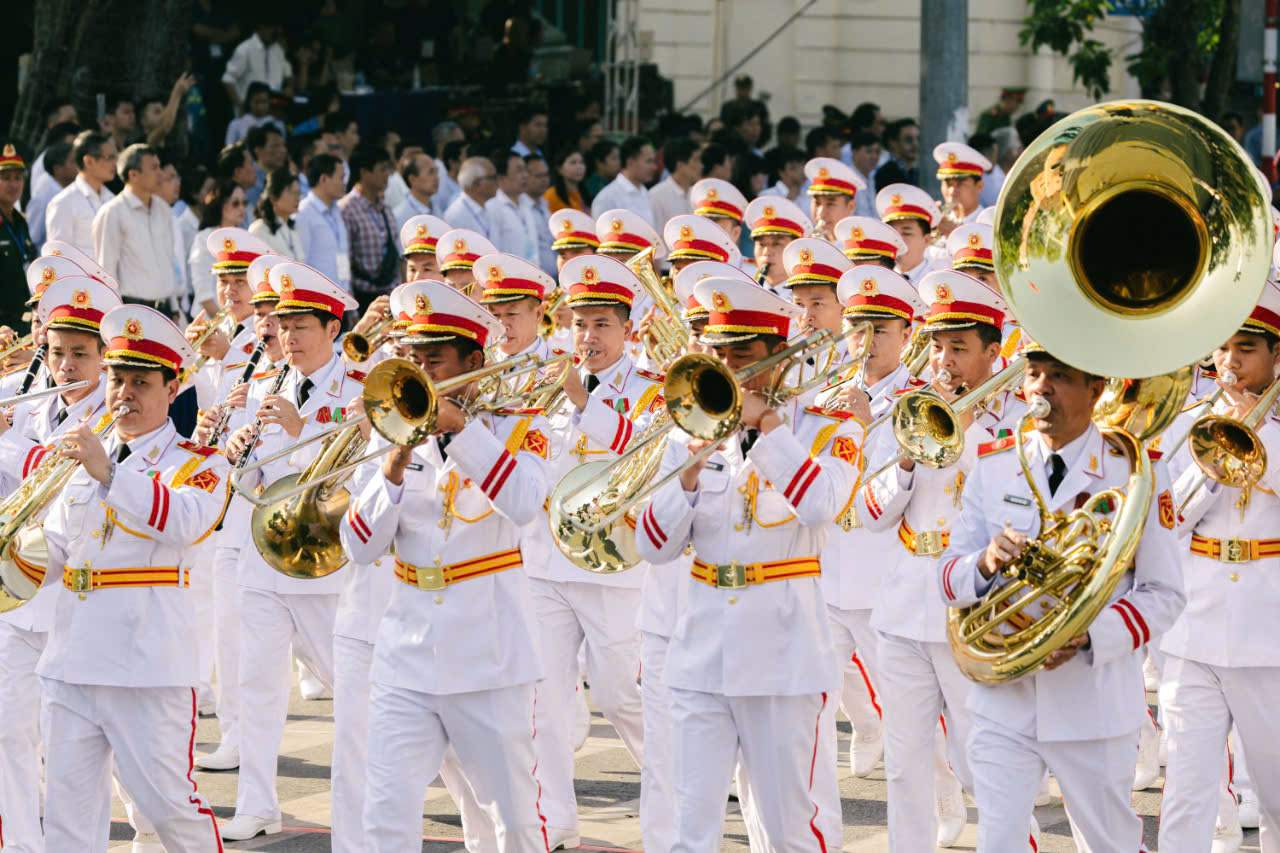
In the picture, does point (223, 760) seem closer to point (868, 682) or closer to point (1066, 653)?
point (868, 682)

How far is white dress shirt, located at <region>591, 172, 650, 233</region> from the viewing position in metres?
16.6

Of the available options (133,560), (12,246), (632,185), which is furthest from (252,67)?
(133,560)

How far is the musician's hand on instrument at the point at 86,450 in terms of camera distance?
7.34 metres

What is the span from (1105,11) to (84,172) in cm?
1049

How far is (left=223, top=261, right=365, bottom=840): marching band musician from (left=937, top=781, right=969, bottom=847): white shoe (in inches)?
92.6

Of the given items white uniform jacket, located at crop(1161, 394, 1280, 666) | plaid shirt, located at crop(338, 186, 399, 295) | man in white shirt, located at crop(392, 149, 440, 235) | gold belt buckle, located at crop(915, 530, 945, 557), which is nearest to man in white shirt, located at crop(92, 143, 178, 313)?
plaid shirt, located at crop(338, 186, 399, 295)

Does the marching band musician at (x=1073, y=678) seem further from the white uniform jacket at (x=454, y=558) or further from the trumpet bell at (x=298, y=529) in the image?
the trumpet bell at (x=298, y=529)

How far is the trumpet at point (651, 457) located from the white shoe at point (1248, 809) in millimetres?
2696

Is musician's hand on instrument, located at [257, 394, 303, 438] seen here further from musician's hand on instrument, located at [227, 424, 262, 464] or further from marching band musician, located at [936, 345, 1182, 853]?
marching band musician, located at [936, 345, 1182, 853]

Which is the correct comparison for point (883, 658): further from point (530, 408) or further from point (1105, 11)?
point (1105, 11)

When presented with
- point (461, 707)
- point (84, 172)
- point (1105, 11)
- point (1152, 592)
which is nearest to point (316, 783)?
point (461, 707)

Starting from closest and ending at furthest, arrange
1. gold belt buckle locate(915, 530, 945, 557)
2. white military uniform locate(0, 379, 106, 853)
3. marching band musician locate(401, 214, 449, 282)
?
gold belt buckle locate(915, 530, 945, 557), white military uniform locate(0, 379, 106, 853), marching band musician locate(401, 214, 449, 282)

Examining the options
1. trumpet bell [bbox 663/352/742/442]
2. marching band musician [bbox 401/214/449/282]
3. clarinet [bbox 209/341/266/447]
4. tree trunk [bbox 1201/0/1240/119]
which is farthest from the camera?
tree trunk [bbox 1201/0/1240/119]

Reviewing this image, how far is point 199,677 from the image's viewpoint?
25.5ft
